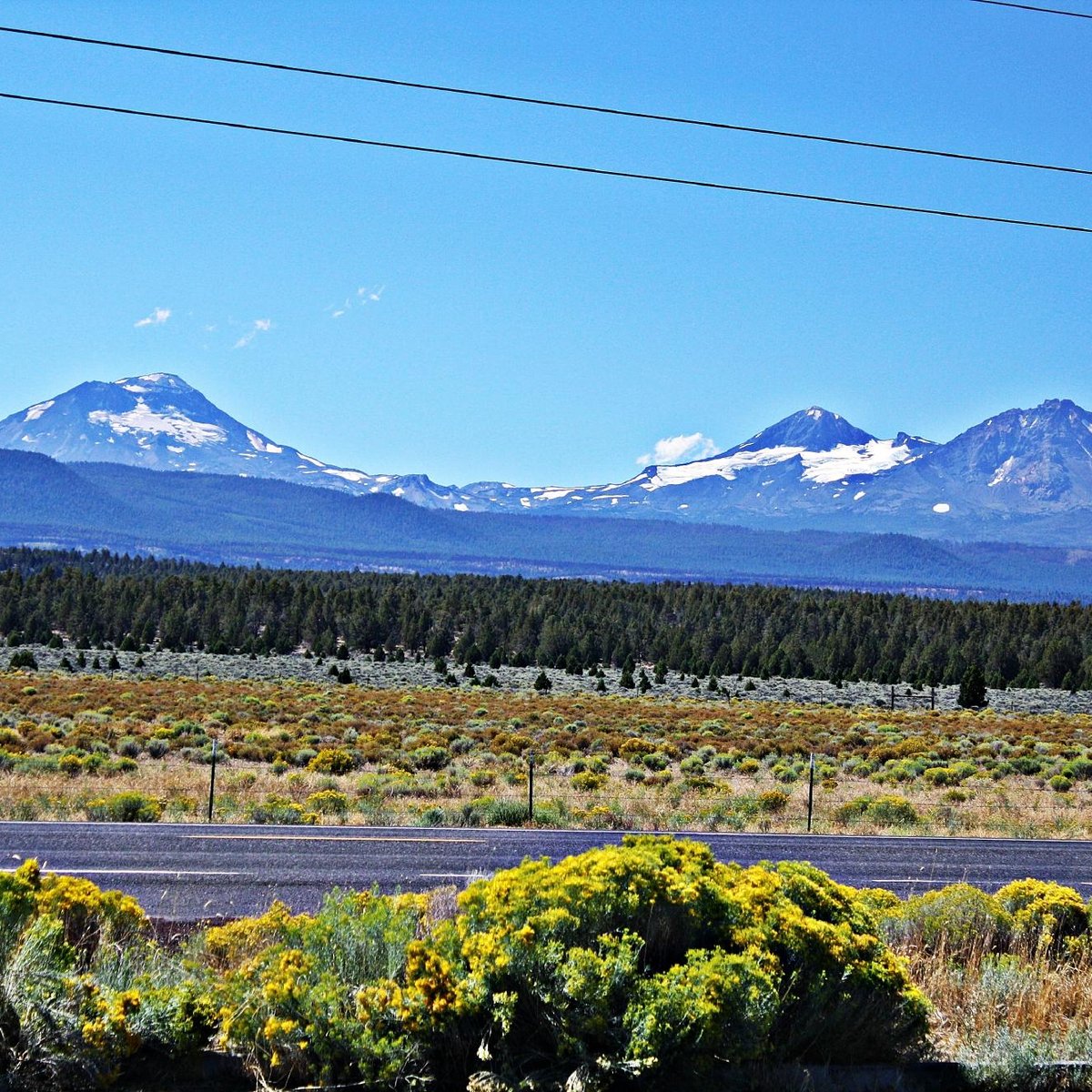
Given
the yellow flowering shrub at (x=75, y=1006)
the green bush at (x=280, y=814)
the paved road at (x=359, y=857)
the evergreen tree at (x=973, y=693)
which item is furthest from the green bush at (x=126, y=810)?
the evergreen tree at (x=973, y=693)

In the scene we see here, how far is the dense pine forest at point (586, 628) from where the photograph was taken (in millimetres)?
112875

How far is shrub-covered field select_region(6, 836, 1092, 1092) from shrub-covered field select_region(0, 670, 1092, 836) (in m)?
12.0

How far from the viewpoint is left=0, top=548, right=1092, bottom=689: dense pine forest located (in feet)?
370

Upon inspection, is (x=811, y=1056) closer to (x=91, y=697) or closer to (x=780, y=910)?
(x=780, y=910)

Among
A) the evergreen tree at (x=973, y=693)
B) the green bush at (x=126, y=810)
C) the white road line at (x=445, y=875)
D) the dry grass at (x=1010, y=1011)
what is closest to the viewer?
the dry grass at (x=1010, y=1011)

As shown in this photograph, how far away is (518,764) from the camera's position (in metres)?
30.8

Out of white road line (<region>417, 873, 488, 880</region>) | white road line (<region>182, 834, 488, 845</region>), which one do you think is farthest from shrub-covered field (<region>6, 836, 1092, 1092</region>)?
white road line (<region>182, 834, 488, 845</region>)

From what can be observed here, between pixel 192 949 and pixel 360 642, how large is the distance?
390ft

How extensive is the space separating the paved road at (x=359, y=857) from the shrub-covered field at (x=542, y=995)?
12.8ft

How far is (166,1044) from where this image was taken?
6402 mm

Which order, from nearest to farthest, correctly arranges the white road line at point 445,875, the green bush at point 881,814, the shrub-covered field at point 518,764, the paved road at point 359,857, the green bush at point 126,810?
the paved road at point 359,857 → the white road line at point 445,875 → the green bush at point 126,810 → the shrub-covered field at point 518,764 → the green bush at point 881,814

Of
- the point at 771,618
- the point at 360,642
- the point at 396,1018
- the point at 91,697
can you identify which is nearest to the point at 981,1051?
the point at 396,1018

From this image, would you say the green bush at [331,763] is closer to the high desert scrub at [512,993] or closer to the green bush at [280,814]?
the green bush at [280,814]

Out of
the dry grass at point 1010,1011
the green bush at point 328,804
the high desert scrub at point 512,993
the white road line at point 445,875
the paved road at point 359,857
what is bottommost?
the green bush at point 328,804
